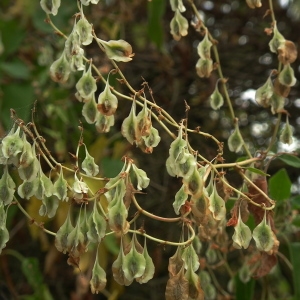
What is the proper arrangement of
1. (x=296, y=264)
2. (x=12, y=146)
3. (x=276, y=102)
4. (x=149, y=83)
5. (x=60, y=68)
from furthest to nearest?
1. (x=149, y=83)
2. (x=296, y=264)
3. (x=276, y=102)
4. (x=60, y=68)
5. (x=12, y=146)

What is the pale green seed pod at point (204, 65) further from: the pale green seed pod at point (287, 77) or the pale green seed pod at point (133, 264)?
the pale green seed pod at point (133, 264)

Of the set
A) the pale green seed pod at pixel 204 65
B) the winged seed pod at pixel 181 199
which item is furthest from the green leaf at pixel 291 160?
the winged seed pod at pixel 181 199

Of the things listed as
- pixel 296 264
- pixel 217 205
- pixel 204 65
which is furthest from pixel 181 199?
pixel 296 264

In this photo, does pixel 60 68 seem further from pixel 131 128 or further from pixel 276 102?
pixel 276 102

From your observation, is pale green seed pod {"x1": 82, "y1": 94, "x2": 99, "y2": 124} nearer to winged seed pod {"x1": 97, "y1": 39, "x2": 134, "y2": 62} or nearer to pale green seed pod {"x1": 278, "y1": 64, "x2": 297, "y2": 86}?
winged seed pod {"x1": 97, "y1": 39, "x2": 134, "y2": 62}

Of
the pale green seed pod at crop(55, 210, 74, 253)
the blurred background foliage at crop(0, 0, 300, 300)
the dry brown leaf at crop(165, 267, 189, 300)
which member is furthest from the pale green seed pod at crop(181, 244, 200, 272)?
the blurred background foliage at crop(0, 0, 300, 300)

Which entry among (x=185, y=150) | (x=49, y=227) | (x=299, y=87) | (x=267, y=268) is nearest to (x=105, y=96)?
(x=185, y=150)
